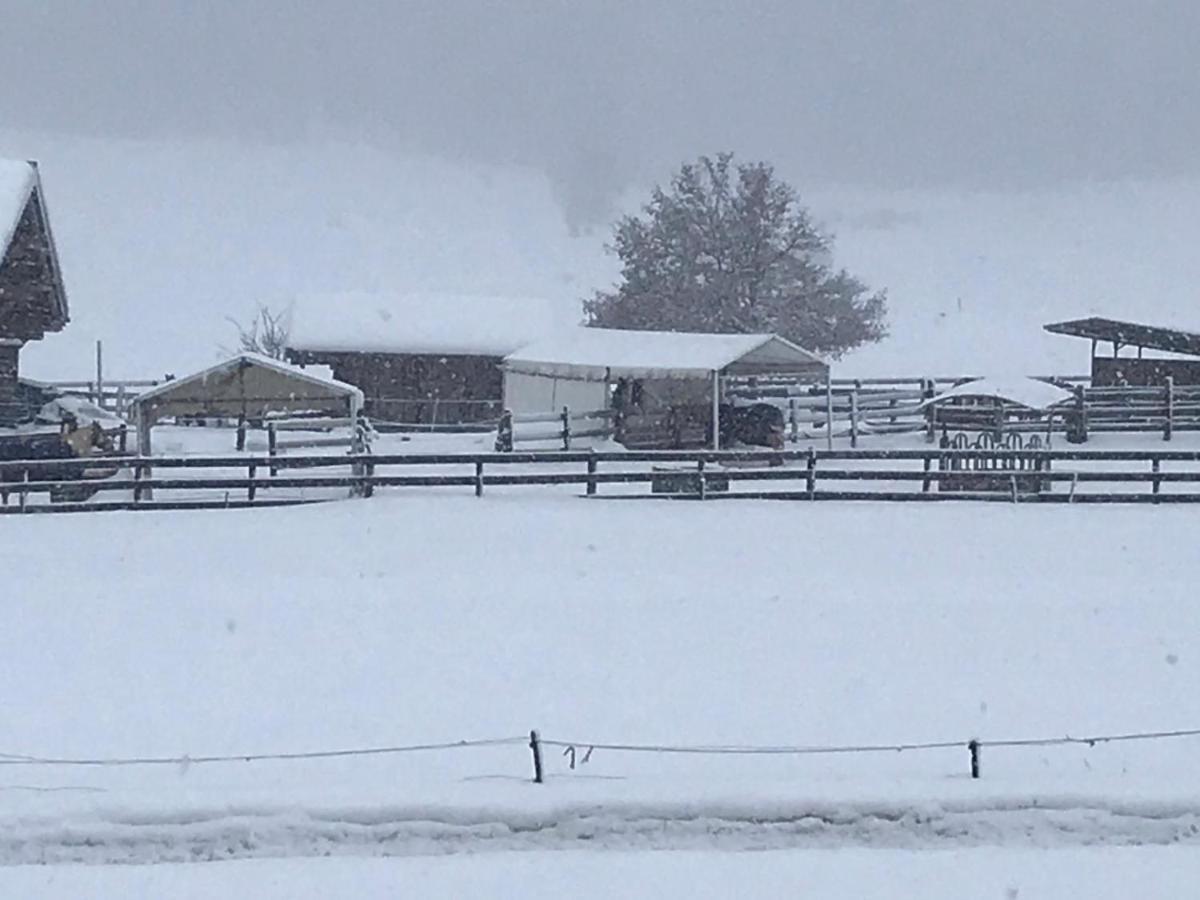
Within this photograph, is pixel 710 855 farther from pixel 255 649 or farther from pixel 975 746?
pixel 255 649

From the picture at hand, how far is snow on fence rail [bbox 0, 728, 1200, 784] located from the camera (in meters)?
9.98

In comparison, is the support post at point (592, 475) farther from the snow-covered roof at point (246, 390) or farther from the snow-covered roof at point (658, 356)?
the snow-covered roof at point (658, 356)

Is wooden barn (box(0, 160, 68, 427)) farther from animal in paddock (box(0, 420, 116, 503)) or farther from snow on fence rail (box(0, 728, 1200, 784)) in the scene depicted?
snow on fence rail (box(0, 728, 1200, 784))

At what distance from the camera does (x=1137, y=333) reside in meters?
37.3

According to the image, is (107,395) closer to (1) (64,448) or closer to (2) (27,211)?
(2) (27,211)

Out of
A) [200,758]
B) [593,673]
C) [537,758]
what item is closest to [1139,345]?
[593,673]

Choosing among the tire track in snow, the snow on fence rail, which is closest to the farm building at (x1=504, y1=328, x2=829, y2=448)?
the snow on fence rail

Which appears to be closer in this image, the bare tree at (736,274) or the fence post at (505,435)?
the fence post at (505,435)

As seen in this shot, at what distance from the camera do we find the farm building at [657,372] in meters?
30.6

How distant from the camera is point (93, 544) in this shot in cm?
1900

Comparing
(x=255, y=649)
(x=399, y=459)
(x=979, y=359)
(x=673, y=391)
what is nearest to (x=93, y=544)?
(x=399, y=459)

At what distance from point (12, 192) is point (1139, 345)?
27.3m

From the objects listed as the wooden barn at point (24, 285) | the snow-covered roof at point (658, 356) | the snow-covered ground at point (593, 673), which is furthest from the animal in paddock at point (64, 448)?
the snow-covered roof at point (658, 356)

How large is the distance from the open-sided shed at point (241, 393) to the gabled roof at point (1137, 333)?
20.6 m
